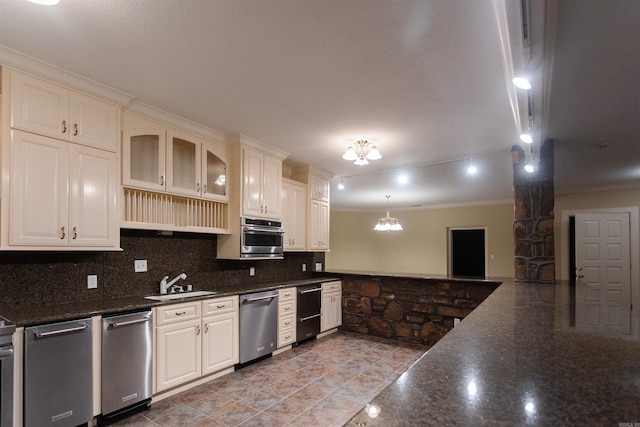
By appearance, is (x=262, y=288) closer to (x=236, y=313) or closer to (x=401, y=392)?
(x=236, y=313)

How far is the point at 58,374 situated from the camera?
7.25 ft

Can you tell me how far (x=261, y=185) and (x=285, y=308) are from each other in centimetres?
155

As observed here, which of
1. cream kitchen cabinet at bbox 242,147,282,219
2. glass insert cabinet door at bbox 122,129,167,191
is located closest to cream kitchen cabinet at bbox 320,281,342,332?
cream kitchen cabinet at bbox 242,147,282,219

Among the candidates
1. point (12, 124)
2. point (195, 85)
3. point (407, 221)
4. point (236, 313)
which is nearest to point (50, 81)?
point (12, 124)

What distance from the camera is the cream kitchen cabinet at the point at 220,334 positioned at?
326 cm

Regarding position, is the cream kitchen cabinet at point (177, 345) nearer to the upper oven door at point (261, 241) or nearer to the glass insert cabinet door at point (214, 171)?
the upper oven door at point (261, 241)

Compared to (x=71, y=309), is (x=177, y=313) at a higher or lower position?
lower

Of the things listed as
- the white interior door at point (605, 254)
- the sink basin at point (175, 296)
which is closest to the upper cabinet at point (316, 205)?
the sink basin at point (175, 296)

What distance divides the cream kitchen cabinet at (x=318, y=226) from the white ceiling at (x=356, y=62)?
60.2 inches

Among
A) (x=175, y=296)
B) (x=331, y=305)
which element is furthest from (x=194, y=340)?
(x=331, y=305)

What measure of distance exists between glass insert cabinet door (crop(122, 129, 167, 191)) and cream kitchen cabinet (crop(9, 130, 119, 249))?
174mm

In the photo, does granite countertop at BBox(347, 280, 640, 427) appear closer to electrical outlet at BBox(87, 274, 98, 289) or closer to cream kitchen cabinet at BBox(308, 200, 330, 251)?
electrical outlet at BBox(87, 274, 98, 289)

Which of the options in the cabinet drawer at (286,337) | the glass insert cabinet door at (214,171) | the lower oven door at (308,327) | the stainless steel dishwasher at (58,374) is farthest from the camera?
the lower oven door at (308,327)

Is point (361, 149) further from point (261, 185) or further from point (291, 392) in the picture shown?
point (291, 392)
